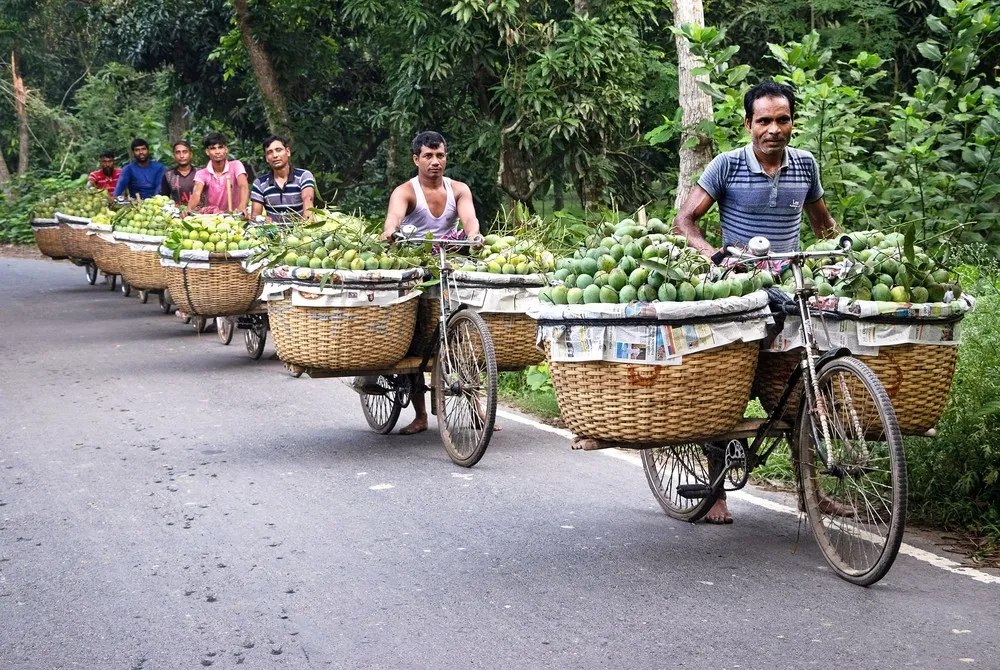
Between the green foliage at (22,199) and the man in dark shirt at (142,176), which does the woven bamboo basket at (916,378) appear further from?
the green foliage at (22,199)

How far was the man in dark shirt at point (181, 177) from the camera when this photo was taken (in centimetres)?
1563

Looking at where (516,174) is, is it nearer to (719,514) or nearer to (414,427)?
(414,427)

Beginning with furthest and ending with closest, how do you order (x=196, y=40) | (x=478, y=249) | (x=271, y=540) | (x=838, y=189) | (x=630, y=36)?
(x=196, y=40), (x=630, y=36), (x=838, y=189), (x=478, y=249), (x=271, y=540)

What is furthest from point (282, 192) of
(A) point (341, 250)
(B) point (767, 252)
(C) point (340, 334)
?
(B) point (767, 252)

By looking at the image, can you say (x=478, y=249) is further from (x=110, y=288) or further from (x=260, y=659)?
(x=110, y=288)

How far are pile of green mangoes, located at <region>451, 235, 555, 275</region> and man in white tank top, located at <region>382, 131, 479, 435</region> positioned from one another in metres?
0.30

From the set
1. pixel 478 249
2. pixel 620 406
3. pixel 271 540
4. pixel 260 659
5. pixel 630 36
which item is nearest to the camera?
pixel 260 659

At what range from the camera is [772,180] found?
595 cm

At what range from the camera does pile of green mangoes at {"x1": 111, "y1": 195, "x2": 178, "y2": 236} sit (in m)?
14.6

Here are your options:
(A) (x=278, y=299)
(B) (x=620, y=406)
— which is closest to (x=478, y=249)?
(A) (x=278, y=299)

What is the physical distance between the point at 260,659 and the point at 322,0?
1744 centimetres

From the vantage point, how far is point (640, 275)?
5.15m

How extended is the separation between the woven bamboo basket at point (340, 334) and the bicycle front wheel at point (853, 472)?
3227 mm

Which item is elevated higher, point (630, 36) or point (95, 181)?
point (630, 36)
